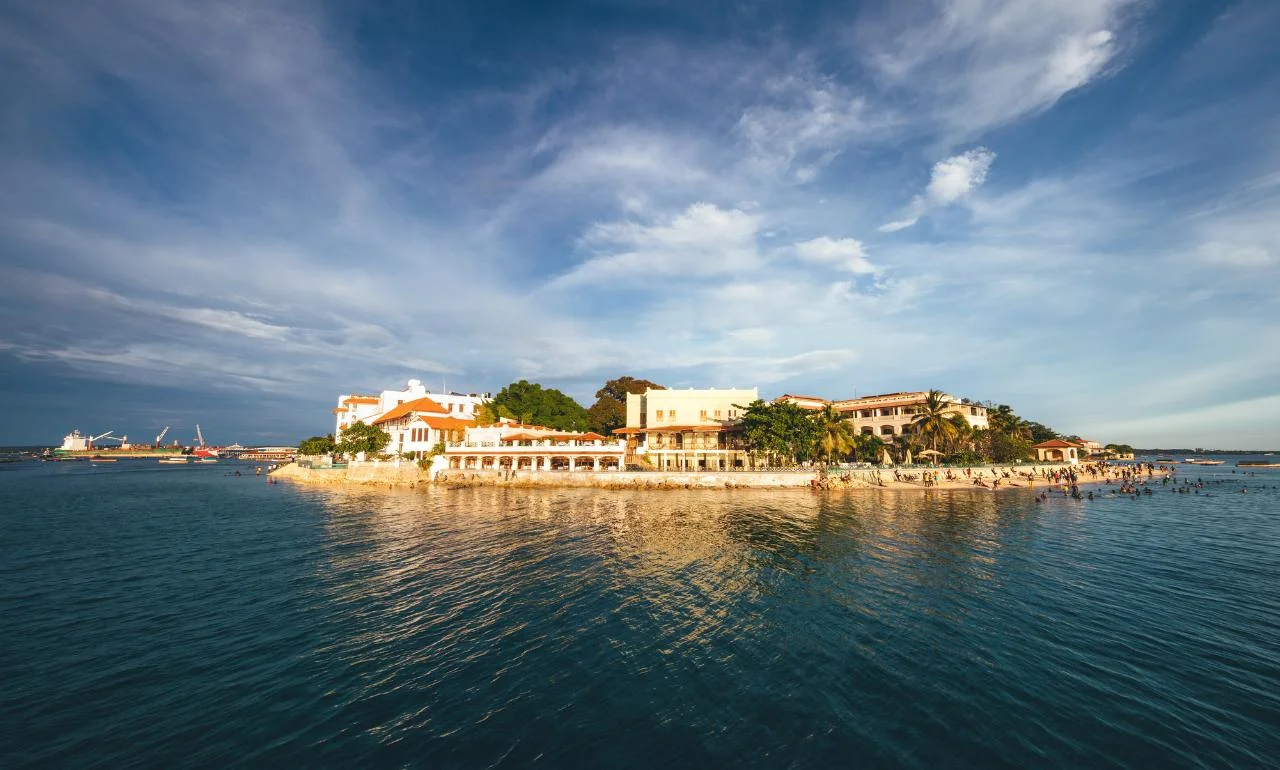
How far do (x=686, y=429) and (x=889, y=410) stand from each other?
36199 millimetres

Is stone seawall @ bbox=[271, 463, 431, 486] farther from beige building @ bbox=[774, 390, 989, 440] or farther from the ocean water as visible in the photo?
beige building @ bbox=[774, 390, 989, 440]

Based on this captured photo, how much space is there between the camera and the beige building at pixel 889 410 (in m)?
79.9

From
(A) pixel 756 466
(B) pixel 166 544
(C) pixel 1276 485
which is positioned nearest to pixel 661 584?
(B) pixel 166 544

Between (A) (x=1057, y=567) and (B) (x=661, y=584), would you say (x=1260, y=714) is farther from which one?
(B) (x=661, y=584)

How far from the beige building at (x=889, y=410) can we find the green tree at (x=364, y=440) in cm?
6562

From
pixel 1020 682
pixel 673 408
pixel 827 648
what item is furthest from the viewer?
pixel 673 408

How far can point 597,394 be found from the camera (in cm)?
11356

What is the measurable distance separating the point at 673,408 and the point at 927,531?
1928 inches

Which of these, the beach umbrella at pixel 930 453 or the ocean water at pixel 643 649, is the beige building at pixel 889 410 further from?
the ocean water at pixel 643 649

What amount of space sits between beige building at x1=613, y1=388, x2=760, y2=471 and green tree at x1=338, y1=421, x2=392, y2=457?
1534 inches

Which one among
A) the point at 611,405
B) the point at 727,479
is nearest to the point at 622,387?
the point at 611,405

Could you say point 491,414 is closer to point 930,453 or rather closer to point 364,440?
point 364,440

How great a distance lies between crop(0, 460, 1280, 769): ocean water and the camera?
11.2 meters

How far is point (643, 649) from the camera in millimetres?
16141
